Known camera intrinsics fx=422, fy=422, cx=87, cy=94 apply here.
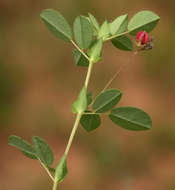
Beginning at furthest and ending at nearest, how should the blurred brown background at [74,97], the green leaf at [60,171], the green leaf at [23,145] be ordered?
the blurred brown background at [74,97] → the green leaf at [23,145] → the green leaf at [60,171]

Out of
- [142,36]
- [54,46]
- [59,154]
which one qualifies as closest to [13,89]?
[54,46]

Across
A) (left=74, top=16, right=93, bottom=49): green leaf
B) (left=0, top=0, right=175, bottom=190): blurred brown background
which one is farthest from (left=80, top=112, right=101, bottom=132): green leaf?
(left=0, top=0, right=175, bottom=190): blurred brown background

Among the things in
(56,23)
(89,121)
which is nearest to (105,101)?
(89,121)

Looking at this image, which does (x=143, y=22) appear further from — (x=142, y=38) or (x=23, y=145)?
(x=23, y=145)

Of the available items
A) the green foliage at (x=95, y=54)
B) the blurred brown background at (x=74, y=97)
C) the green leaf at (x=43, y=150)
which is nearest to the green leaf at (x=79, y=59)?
the green foliage at (x=95, y=54)

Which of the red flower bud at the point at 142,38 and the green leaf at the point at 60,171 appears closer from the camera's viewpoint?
the green leaf at the point at 60,171

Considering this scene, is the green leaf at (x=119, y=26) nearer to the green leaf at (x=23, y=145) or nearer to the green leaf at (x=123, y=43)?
the green leaf at (x=123, y=43)

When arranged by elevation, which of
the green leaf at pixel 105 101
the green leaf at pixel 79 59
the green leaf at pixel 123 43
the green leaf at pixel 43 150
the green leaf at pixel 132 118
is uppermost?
the green leaf at pixel 123 43

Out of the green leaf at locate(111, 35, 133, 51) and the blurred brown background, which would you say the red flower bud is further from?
the blurred brown background
